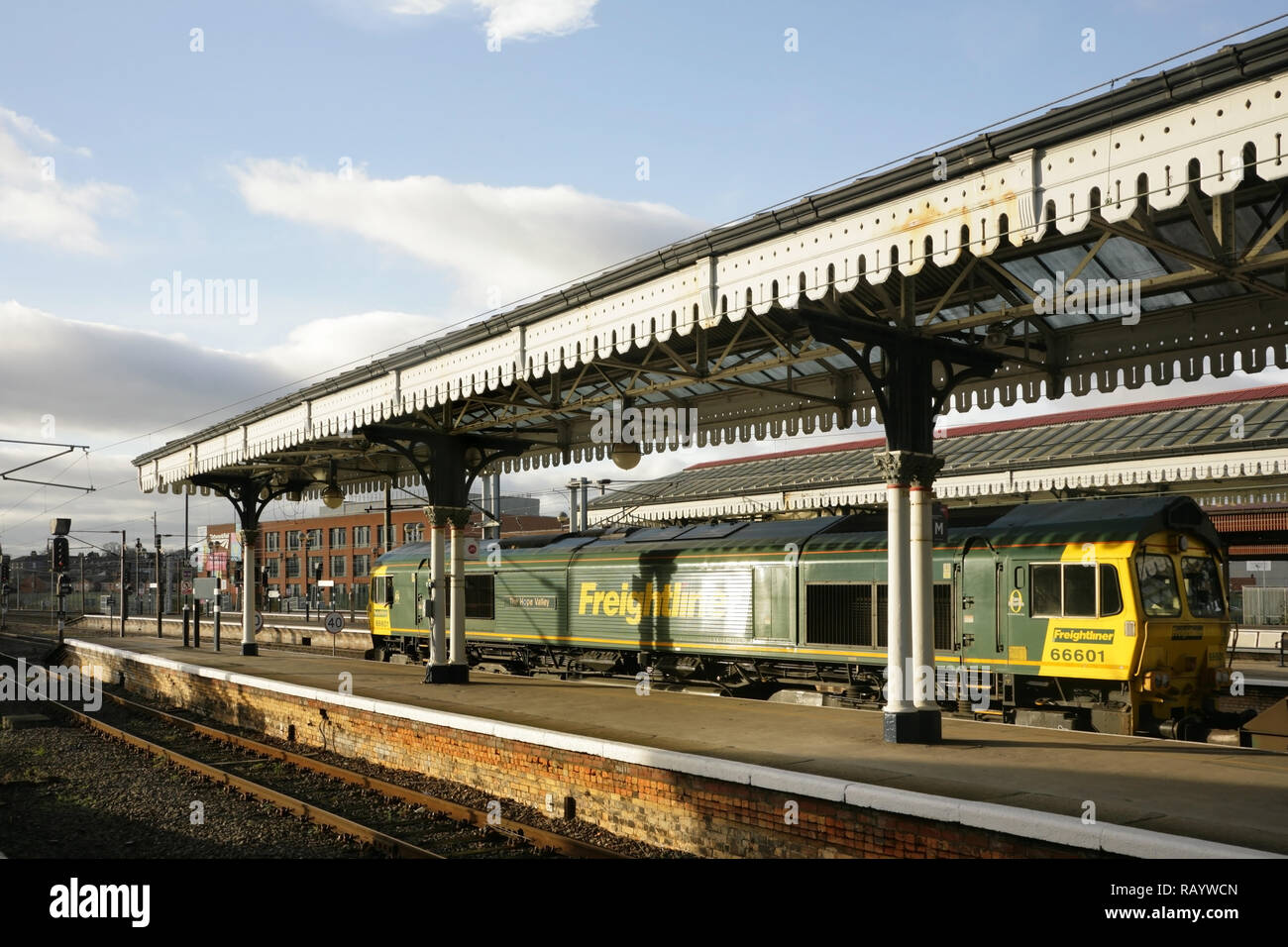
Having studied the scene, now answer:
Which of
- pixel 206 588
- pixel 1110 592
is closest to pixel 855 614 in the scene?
pixel 1110 592

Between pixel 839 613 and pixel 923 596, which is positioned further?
pixel 839 613

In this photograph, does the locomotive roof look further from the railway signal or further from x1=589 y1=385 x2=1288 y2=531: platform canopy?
the railway signal

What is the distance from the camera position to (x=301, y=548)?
302 ft

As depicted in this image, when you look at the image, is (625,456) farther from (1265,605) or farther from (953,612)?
(1265,605)

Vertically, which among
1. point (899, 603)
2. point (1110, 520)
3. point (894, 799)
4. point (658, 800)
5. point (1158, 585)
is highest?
point (1110, 520)

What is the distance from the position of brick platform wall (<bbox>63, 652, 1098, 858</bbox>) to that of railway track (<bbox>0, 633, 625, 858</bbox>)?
2.28 feet

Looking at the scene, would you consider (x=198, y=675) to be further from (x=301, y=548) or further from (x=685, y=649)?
(x=301, y=548)

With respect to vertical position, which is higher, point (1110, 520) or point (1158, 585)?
point (1110, 520)

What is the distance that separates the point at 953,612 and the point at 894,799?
7123 millimetres

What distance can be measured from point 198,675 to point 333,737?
773 cm

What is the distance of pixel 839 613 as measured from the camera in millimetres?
16078

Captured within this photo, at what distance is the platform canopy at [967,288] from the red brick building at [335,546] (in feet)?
203

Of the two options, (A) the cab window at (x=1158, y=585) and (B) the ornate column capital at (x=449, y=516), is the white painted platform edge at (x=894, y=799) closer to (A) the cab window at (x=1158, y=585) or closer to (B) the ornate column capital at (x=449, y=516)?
(A) the cab window at (x=1158, y=585)
